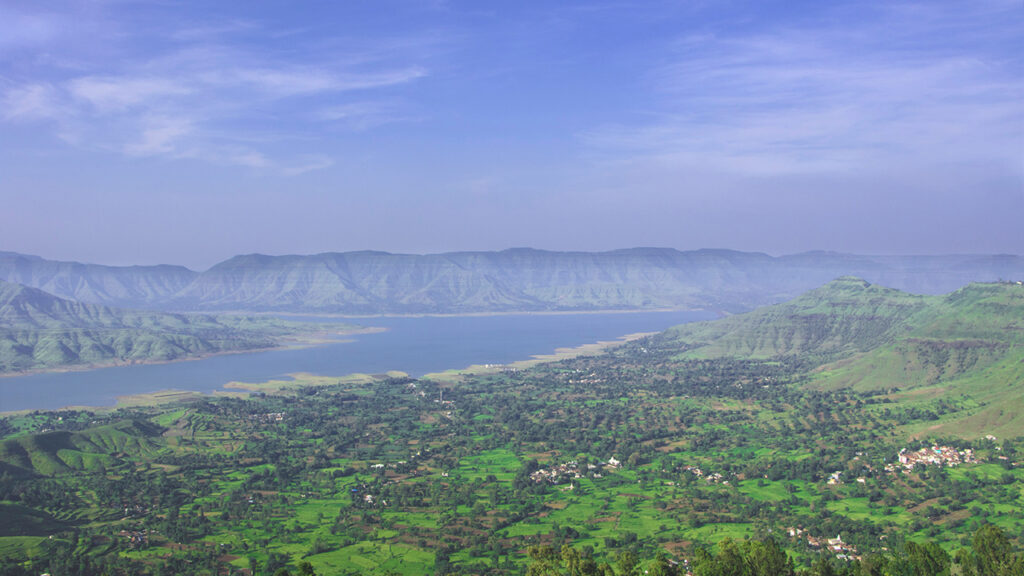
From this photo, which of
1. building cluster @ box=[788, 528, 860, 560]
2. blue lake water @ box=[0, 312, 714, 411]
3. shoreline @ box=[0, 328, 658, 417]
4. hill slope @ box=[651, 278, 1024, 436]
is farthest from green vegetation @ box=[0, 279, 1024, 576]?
blue lake water @ box=[0, 312, 714, 411]

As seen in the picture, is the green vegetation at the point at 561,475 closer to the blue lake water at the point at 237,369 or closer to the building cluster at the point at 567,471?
the building cluster at the point at 567,471

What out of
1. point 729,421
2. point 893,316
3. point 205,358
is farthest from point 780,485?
point 205,358

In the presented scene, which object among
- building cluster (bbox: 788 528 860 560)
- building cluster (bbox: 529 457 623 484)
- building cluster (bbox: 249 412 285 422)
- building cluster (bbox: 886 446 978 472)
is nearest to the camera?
building cluster (bbox: 788 528 860 560)

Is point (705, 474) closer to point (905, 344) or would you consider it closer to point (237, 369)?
point (905, 344)

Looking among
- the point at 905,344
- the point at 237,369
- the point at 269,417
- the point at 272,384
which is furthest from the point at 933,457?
the point at 237,369

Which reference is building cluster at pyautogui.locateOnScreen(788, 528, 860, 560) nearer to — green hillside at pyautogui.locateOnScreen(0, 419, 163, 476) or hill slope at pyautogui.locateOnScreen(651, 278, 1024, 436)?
hill slope at pyautogui.locateOnScreen(651, 278, 1024, 436)

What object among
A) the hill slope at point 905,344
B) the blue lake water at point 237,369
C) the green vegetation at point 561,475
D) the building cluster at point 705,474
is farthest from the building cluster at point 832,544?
the blue lake water at point 237,369

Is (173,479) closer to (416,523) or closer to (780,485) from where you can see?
(416,523)
